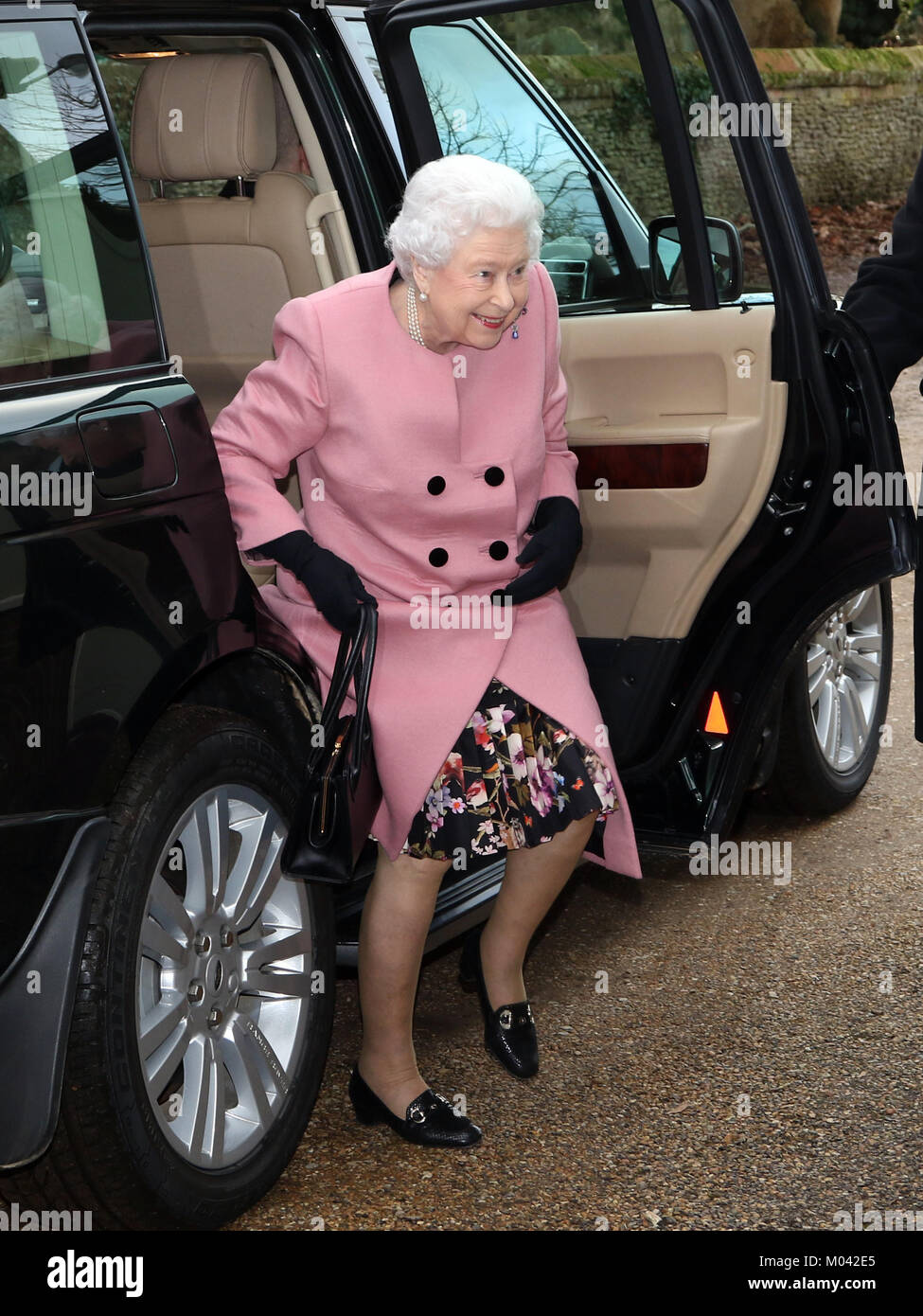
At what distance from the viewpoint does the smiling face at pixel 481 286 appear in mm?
2672

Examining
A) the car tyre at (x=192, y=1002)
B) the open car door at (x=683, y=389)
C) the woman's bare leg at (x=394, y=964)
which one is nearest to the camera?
the car tyre at (x=192, y=1002)

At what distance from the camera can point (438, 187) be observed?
2.65 meters

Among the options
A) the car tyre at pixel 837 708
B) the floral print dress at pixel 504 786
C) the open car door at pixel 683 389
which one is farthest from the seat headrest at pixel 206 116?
the car tyre at pixel 837 708

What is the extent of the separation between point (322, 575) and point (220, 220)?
1.22 m

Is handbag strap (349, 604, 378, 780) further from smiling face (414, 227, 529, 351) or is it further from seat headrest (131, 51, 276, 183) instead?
seat headrest (131, 51, 276, 183)

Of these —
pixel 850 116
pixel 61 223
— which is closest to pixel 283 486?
pixel 61 223

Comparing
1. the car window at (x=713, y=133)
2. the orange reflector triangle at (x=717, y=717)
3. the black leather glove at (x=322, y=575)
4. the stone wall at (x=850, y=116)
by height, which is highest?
the stone wall at (x=850, y=116)

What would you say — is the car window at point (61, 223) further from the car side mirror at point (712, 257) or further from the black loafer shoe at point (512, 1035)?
the black loafer shoe at point (512, 1035)

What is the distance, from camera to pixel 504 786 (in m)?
2.98

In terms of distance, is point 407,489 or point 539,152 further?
point 539,152

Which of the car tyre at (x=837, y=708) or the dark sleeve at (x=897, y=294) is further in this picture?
the car tyre at (x=837, y=708)

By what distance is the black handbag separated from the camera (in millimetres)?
2699

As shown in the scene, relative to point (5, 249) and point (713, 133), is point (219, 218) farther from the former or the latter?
Answer: point (5, 249)

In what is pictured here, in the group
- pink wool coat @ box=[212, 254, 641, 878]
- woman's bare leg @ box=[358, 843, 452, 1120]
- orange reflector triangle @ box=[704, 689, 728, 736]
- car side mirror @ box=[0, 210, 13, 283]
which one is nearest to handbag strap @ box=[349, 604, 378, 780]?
pink wool coat @ box=[212, 254, 641, 878]
